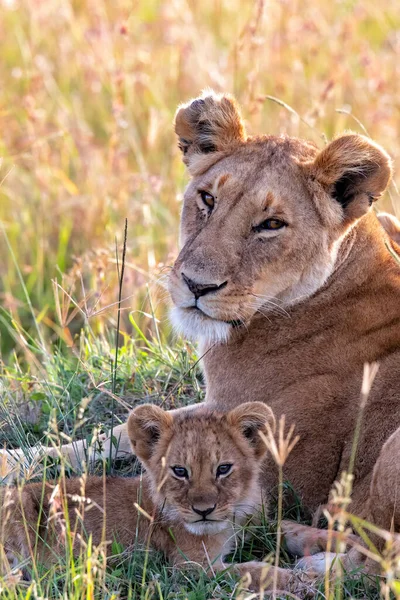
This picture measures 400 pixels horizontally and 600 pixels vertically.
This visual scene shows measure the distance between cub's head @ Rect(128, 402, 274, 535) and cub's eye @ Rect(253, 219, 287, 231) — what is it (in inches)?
33.7

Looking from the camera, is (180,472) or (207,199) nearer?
(180,472)

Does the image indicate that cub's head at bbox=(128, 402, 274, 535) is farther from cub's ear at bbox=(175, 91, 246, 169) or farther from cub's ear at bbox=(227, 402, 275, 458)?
cub's ear at bbox=(175, 91, 246, 169)

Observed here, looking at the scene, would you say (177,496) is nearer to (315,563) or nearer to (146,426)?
(146,426)

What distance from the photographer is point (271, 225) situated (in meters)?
4.76

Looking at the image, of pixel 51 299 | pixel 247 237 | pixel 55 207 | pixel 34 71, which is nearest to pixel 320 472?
pixel 247 237

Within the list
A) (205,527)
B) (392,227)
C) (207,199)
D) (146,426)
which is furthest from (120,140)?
(205,527)

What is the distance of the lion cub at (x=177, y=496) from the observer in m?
4.13

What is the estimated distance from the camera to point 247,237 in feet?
15.5

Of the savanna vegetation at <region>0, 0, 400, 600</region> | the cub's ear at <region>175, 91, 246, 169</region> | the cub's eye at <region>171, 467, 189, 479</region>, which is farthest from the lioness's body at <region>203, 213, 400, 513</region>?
the cub's ear at <region>175, 91, 246, 169</region>

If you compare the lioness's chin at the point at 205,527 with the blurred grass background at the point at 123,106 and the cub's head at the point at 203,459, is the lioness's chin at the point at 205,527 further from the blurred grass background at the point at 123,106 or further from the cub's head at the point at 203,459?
the blurred grass background at the point at 123,106

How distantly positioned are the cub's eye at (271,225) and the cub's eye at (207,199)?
0.29 m

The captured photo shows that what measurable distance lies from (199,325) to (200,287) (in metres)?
0.19

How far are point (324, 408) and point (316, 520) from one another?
466 mm

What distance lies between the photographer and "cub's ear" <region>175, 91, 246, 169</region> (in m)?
5.08
